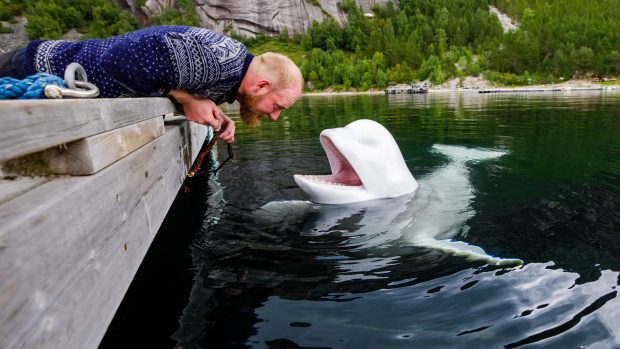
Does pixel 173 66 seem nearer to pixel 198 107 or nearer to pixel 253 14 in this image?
pixel 198 107

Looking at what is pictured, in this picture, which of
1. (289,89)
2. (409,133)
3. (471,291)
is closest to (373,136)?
(289,89)

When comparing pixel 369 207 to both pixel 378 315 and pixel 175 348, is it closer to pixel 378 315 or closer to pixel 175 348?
pixel 378 315

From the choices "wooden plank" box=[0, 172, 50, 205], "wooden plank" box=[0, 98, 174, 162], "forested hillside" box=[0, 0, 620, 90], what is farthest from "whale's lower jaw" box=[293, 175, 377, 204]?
A: "forested hillside" box=[0, 0, 620, 90]

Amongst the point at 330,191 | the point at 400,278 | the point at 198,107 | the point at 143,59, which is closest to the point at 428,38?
the point at 330,191

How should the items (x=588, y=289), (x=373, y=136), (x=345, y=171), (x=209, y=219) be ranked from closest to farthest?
(x=588, y=289) < (x=209, y=219) < (x=373, y=136) < (x=345, y=171)

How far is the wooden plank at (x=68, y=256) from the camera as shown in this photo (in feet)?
3.13

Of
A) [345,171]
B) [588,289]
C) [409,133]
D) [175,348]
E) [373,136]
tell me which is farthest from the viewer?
[409,133]

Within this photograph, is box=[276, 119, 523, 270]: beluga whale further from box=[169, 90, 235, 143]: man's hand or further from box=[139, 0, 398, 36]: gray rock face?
box=[139, 0, 398, 36]: gray rock face

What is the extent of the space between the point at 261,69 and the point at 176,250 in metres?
1.73

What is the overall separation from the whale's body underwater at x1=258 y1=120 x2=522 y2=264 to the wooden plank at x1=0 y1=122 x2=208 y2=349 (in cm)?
218

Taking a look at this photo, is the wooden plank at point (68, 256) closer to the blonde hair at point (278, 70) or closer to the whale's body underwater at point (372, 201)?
the blonde hair at point (278, 70)

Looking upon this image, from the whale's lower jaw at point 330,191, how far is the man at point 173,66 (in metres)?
1.42

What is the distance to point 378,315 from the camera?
7.81 feet

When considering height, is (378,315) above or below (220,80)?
below
